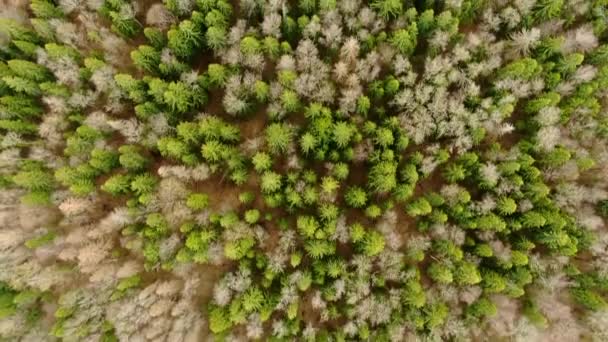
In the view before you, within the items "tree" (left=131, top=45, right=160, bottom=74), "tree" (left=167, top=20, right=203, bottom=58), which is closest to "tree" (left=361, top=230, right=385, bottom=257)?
"tree" (left=167, top=20, right=203, bottom=58)

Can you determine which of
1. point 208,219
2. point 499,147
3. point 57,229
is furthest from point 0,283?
point 499,147

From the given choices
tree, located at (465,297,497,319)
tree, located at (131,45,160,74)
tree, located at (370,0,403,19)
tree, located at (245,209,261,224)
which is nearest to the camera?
tree, located at (465,297,497,319)

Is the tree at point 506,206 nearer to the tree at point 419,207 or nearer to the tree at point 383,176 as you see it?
the tree at point 419,207

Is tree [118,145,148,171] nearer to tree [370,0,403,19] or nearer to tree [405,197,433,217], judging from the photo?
tree [405,197,433,217]

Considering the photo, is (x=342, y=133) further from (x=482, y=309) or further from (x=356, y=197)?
(x=482, y=309)

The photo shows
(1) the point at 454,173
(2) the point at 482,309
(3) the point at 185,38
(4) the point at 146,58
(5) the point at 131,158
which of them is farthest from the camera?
(4) the point at 146,58

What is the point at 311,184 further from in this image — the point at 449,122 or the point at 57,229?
the point at 57,229

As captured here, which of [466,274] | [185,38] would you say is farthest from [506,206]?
[185,38]

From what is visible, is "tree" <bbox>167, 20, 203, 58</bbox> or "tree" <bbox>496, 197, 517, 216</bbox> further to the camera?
"tree" <bbox>167, 20, 203, 58</bbox>

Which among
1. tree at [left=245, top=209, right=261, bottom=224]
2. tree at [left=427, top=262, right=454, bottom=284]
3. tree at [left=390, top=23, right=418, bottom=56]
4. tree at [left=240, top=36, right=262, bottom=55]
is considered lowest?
tree at [left=245, top=209, right=261, bottom=224]

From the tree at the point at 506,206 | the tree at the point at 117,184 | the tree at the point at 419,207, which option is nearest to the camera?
the tree at the point at 506,206

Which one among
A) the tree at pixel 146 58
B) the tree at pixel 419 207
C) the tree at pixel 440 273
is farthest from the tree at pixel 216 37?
the tree at pixel 440 273
